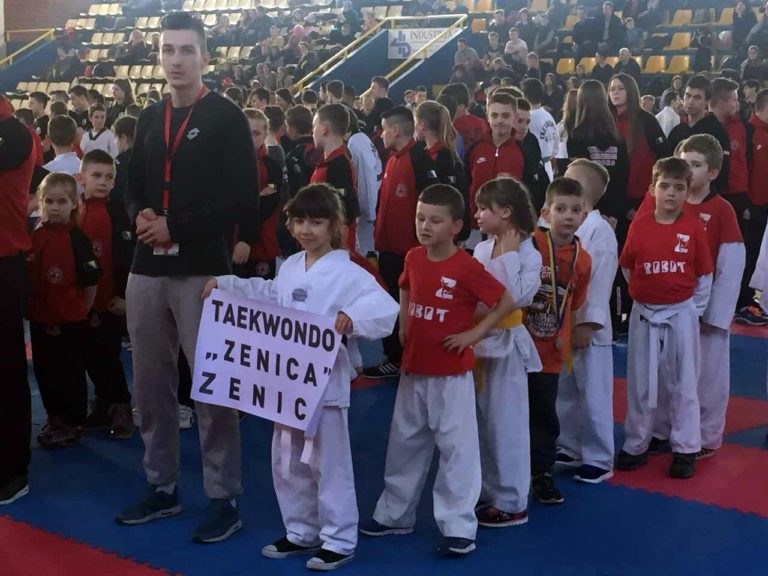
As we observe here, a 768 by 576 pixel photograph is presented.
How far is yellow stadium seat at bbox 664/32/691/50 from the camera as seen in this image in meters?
16.7

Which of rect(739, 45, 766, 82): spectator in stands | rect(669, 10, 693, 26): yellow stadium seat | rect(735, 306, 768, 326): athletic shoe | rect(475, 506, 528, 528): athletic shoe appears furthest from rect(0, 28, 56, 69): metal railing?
rect(475, 506, 528, 528): athletic shoe

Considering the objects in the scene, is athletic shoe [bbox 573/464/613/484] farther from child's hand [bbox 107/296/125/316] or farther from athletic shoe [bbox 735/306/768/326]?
athletic shoe [bbox 735/306/768/326]

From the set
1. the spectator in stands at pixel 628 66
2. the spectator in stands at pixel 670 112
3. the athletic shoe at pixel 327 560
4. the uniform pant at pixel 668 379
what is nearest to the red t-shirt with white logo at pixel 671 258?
the uniform pant at pixel 668 379

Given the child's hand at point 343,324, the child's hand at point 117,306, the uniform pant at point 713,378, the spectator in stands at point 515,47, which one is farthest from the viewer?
the spectator in stands at point 515,47

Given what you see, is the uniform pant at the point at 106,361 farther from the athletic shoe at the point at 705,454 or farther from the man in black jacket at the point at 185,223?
the athletic shoe at the point at 705,454

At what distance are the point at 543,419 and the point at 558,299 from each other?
536 millimetres

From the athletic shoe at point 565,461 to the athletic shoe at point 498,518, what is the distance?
69cm

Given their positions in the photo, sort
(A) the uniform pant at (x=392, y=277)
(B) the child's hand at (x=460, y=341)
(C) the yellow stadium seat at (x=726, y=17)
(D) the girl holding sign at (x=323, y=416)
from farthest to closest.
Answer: (C) the yellow stadium seat at (x=726, y=17) → (A) the uniform pant at (x=392, y=277) → (B) the child's hand at (x=460, y=341) → (D) the girl holding sign at (x=323, y=416)

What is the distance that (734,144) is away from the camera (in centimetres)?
838

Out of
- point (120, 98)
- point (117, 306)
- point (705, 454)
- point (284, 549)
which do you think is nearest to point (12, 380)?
point (117, 306)

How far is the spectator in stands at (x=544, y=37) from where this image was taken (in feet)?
56.5

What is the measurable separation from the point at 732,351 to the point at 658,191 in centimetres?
303

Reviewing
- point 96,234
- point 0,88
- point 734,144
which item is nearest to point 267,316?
point 96,234

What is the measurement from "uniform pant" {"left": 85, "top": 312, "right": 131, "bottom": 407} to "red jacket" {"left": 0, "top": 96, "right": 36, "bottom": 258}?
974 mm
